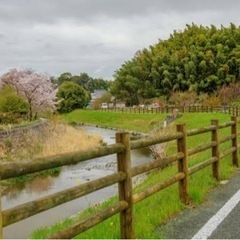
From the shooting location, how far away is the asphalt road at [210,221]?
19.2 ft

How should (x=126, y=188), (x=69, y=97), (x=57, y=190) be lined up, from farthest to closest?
1. (x=69, y=97)
2. (x=57, y=190)
3. (x=126, y=188)

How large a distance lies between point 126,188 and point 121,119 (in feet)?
175

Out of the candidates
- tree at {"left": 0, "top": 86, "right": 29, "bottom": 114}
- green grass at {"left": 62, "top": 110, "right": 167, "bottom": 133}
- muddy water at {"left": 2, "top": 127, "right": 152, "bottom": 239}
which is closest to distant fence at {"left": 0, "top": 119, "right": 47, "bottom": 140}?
tree at {"left": 0, "top": 86, "right": 29, "bottom": 114}

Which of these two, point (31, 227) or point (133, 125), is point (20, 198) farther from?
point (133, 125)

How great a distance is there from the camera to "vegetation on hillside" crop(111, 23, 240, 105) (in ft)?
231

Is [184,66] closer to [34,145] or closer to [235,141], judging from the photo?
[34,145]

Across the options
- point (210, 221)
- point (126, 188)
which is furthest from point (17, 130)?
point (126, 188)

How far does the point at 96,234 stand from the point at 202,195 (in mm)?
2607

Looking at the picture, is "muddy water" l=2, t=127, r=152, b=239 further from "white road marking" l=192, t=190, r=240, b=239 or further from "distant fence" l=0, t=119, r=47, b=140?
"distant fence" l=0, t=119, r=47, b=140

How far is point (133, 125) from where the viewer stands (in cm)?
5222

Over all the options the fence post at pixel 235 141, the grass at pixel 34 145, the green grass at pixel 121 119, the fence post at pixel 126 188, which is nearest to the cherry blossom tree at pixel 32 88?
the green grass at pixel 121 119

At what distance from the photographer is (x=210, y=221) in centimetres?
646

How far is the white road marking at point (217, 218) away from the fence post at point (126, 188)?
2.73 feet

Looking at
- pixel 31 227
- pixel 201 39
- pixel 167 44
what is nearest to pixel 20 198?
pixel 31 227
